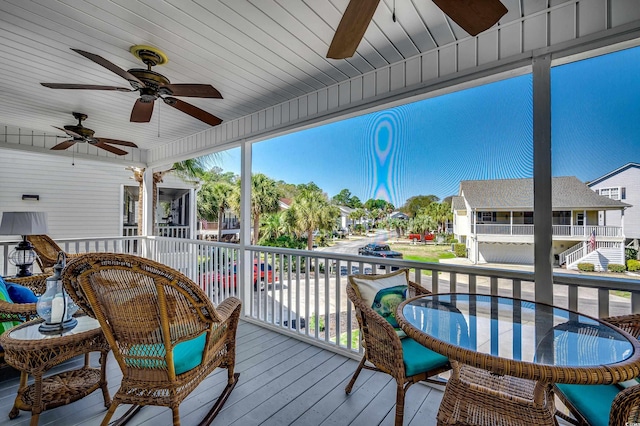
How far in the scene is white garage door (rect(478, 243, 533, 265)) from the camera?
2135 millimetres

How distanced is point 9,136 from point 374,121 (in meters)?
5.54

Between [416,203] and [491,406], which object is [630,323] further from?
[416,203]

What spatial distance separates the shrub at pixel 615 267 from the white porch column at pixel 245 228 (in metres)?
3.46

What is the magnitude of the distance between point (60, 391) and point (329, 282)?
7.39ft

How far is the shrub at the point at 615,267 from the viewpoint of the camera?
6.01ft

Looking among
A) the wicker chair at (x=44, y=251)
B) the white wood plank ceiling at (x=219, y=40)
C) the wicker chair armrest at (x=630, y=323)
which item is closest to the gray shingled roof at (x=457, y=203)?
the wicker chair armrest at (x=630, y=323)

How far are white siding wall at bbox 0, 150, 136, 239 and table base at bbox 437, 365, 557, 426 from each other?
21.1 ft

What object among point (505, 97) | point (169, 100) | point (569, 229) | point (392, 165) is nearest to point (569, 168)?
point (569, 229)

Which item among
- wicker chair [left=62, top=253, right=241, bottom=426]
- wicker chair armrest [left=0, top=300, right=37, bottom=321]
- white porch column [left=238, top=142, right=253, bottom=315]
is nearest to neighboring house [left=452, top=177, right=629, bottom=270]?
wicker chair [left=62, top=253, right=241, bottom=426]

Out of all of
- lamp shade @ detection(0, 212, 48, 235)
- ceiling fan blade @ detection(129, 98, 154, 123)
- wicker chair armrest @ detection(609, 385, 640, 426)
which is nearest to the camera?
wicker chair armrest @ detection(609, 385, 640, 426)

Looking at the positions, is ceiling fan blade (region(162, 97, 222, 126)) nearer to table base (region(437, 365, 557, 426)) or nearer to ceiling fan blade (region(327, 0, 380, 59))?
ceiling fan blade (region(327, 0, 380, 59))

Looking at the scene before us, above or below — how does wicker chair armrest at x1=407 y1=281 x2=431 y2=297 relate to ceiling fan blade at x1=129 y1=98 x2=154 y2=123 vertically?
below

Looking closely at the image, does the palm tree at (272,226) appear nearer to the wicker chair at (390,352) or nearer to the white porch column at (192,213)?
the white porch column at (192,213)

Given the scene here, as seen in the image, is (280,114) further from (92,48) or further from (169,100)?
(92,48)
